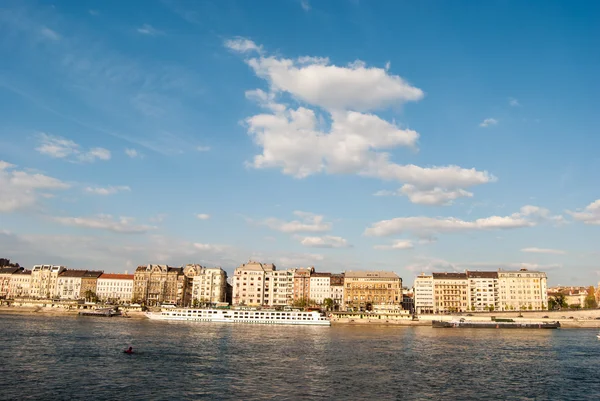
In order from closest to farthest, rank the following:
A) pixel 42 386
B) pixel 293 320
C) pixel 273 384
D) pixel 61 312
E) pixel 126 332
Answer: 1. pixel 42 386
2. pixel 273 384
3. pixel 126 332
4. pixel 293 320
5. pixel 61 312

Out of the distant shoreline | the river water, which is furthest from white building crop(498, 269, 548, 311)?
the river water

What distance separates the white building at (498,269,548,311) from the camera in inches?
7730

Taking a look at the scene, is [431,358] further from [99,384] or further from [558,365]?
[99,384]

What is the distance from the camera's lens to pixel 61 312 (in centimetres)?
17700

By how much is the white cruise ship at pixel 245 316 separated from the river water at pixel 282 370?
57413mm

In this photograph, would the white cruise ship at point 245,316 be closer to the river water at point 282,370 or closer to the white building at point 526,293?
the river water at point 282,370

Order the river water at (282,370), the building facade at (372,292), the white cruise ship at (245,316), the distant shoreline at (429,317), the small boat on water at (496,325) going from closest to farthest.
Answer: the river water at (282,370)
the white cruise ship at (245,316)
the small boat on water at (496,325)
the distant shoreline at (429,317)
the building facade at (372,292)

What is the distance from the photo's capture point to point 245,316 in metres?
150

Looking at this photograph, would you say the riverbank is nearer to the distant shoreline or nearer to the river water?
the distant shoreline

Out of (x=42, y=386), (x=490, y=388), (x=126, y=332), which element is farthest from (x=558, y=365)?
(x=126, y=332)

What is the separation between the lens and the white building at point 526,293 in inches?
7730

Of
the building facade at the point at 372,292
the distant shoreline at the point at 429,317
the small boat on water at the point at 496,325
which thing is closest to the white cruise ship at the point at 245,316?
the distant shoreline at the point at 429,317

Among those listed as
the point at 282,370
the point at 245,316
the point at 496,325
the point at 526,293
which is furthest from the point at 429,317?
the point at 282,370

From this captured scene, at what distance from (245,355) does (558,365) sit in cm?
4075
